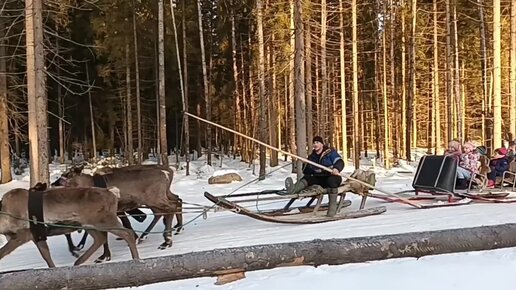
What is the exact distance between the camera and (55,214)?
277 inches

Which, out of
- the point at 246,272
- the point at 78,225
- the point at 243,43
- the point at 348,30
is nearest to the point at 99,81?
the point at 243,43

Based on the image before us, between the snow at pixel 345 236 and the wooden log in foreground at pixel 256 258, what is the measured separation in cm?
15

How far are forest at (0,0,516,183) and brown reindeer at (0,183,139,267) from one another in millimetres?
11465

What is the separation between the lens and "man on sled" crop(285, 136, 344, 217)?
9289 mm

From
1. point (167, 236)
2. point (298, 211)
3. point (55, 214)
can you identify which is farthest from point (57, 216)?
point (298, 211)

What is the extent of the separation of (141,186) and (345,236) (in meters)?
3.47

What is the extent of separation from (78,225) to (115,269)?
290cm

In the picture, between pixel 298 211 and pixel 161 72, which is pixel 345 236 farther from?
pixel 161 72

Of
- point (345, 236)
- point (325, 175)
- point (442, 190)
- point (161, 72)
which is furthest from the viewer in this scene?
point (161, 72)

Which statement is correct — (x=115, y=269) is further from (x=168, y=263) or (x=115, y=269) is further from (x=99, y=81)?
(x=99, y=81)

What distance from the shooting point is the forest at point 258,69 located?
20641 mm

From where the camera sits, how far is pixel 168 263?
4.55m

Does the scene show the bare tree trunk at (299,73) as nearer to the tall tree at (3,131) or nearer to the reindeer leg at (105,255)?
the reindeer leg at (105,255)

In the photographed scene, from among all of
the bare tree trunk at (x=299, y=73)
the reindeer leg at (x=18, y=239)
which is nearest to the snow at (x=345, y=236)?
the reindeer leg at (x=18, y=239)
